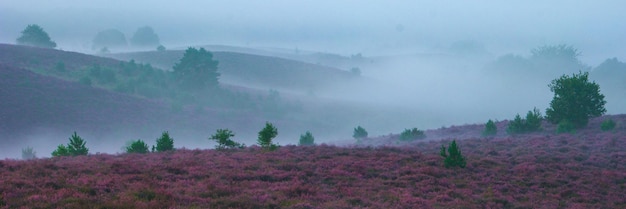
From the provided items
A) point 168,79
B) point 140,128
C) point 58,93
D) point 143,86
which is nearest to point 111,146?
point 140,128

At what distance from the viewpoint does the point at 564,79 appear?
3831 cm

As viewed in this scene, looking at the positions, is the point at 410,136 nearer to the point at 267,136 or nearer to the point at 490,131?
the point at 490,131

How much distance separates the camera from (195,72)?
301 ft

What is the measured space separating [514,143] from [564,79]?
35.4ft

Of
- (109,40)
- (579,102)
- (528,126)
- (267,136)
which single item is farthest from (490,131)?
(109,40)

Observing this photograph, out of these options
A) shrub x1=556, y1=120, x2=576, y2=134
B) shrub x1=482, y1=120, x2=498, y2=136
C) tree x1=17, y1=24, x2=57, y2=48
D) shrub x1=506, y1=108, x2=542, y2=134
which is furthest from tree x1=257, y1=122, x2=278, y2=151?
tree x1=17, y1=24, x2=57, y2=48

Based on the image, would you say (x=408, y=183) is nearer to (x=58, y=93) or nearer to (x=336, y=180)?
(x=336, y=180)

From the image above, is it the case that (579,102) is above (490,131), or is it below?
above

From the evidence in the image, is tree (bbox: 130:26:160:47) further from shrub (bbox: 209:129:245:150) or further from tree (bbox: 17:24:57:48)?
shrub (bbox: 209:129:245:150)

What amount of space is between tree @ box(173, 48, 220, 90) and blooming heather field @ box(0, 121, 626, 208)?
225 feet

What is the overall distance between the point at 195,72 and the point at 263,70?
149 ft

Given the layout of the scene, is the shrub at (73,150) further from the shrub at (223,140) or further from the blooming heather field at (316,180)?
the shrub at (223,140)

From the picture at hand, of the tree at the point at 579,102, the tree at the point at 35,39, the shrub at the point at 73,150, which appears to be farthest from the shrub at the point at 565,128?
the tree at the point at 35,39

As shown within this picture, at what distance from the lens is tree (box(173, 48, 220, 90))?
298ft
